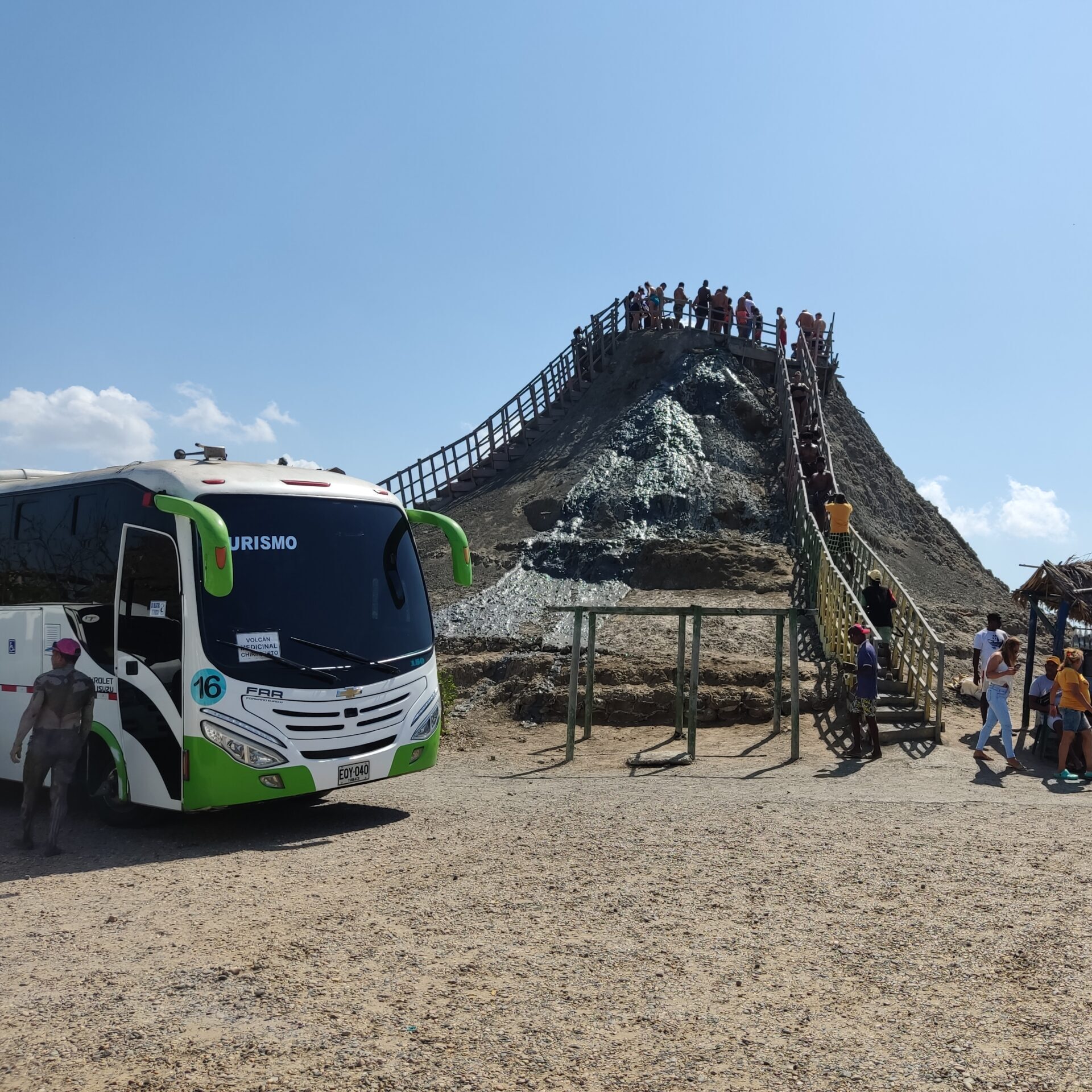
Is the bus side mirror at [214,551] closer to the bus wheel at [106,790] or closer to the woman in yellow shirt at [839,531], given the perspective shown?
the bus wheel at [106,790]

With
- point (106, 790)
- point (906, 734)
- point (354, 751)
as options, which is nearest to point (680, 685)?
point (906, 734)

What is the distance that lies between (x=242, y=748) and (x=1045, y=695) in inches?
382

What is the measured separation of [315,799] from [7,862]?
10.8ft

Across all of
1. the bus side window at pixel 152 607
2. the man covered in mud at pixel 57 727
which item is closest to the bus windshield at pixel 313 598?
the bus side window at pixel 152 607

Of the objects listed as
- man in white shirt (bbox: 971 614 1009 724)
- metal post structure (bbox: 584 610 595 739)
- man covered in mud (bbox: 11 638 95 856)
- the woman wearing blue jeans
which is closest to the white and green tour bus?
man covered in mud (bbox: 11 638 95 856)

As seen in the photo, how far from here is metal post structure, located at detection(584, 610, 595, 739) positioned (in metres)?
14.7

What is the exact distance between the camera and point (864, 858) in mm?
7809

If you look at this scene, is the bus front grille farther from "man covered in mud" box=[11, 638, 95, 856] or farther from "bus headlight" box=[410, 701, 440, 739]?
"man covered in mud" box=[11, 638, 95, 856]

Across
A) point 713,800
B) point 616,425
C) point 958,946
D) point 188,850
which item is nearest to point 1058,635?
point 713,800

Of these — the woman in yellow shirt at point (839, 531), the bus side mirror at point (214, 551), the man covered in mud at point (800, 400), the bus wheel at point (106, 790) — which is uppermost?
the man covered in mud at point (800, 400)

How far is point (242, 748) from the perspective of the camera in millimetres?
8797

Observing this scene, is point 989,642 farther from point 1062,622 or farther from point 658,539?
point 658,539

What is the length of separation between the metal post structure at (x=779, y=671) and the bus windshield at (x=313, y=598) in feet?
18.0

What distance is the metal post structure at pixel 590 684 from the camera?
1472 cm
